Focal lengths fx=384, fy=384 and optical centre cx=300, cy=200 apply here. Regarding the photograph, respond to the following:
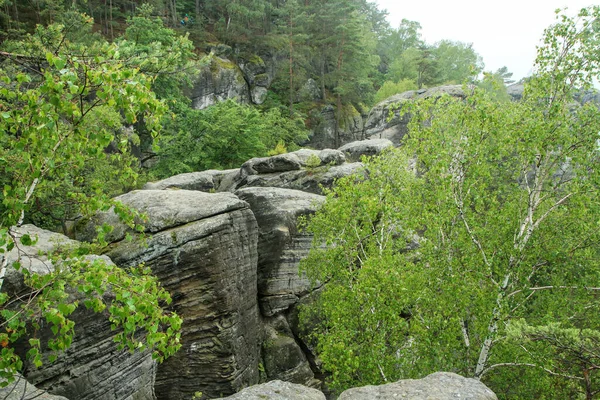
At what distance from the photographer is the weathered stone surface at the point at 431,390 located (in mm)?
7242

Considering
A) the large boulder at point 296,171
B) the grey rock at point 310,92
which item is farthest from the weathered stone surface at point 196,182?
the grey rock at point 310,92

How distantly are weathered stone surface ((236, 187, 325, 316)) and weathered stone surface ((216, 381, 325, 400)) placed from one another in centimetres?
1086

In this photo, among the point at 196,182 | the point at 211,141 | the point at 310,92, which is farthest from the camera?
the point at 310,92

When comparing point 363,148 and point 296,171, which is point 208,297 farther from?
point 363,148

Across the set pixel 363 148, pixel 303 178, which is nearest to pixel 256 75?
pixel 363 148

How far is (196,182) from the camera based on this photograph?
2606 cm

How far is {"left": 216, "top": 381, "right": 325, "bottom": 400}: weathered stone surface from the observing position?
7844 mm

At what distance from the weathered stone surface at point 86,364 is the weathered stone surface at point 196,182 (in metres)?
12.0

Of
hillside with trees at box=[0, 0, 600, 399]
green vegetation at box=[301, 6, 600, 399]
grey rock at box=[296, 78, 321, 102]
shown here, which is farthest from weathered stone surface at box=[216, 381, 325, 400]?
grey rock at box=[296, 78, 321, 102]

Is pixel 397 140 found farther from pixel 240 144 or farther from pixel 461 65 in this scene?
pixel 461 65

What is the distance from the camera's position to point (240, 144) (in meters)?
32.2

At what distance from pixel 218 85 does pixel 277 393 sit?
143 ft

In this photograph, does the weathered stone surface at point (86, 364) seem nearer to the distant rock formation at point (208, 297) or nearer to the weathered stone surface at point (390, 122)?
the distant rock formation at point (208, 297)

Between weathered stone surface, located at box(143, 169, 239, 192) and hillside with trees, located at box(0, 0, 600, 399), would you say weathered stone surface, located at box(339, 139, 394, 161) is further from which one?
hillside with trees, located at box(0, 0, 600, 399)
